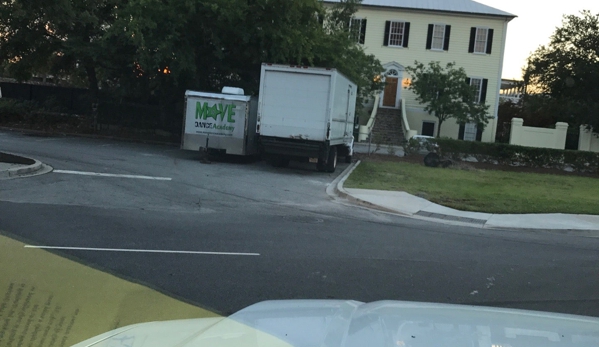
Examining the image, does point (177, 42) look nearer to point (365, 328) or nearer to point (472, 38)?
point (472, 38)

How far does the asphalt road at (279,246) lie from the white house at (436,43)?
2725cm

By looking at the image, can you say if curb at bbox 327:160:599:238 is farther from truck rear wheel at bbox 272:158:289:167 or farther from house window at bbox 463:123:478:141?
house window at bbox 463:123:478:141

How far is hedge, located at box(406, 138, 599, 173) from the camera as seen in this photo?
2961 cm

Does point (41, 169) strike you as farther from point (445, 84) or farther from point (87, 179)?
point (445, 84)

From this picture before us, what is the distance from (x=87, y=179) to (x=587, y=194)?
1522cm

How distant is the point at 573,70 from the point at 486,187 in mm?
23078

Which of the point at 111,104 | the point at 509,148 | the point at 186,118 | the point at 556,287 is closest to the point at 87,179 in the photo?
the point at 186,118

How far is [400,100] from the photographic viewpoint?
42.5 meters

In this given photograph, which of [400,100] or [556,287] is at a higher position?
[400,100]

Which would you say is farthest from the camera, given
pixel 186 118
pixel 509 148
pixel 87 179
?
pixel 509 148

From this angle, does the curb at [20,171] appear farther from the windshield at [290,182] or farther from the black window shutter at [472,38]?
the black window shutter at [472,38]

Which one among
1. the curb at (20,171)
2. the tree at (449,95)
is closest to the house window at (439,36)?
the tree at (449,95)

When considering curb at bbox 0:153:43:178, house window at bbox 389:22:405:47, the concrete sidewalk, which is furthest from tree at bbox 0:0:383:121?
the concrete sidewalk

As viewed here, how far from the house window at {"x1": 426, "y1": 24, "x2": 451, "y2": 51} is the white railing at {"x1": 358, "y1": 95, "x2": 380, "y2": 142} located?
4.99 m
